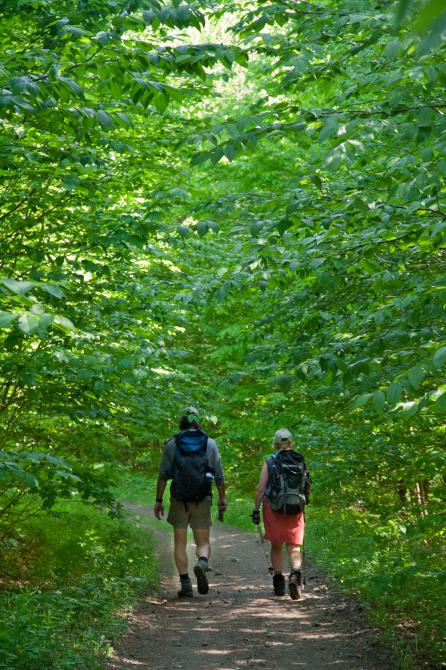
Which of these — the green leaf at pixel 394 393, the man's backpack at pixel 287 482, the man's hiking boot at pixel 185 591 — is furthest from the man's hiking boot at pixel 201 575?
the green leaf at pixel 394 393

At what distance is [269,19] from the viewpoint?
4695 mm

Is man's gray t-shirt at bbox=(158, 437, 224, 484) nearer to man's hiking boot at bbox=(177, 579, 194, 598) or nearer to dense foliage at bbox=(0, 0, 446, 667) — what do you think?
dense foliage at bbox=(0, 0, 446, 667)

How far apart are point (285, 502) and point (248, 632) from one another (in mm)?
1917

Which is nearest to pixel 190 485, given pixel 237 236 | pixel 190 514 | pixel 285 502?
pixel 190 514

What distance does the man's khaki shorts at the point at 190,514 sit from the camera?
8.75 metres

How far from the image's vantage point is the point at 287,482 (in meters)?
8.73

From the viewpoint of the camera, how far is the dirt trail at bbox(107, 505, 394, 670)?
20.0 ft

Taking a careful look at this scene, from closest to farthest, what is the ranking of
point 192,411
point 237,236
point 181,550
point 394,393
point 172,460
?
point 394,393 < point 192,411 < point 237,236 < point 172,460 < point 181,550

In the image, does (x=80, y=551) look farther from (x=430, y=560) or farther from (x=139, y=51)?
(x=139, y=51)

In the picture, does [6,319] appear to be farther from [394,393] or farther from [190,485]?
[190,485]

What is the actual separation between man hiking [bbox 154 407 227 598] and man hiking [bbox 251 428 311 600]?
1.94ft

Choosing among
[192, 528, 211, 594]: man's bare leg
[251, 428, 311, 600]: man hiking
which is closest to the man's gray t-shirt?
[251, 428, 311, 600]: man hiking

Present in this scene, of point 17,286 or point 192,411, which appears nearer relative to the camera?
point 17,286

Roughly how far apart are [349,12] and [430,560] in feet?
13.3
